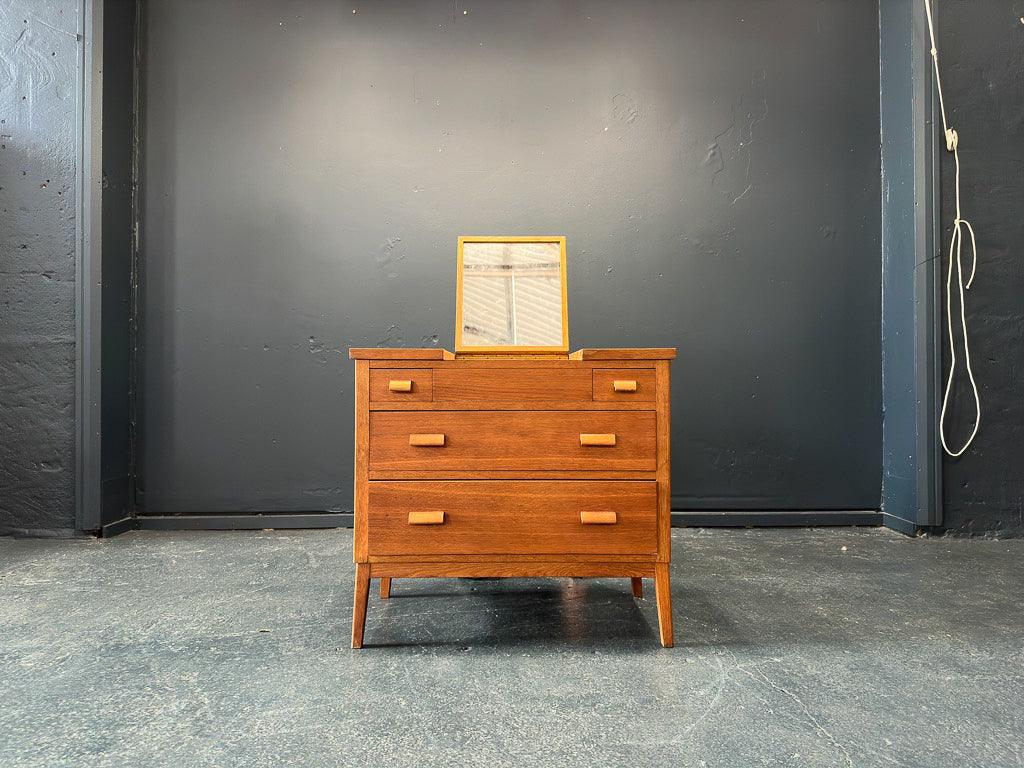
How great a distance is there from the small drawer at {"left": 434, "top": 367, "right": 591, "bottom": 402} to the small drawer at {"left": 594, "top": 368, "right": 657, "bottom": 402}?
3 centimetres

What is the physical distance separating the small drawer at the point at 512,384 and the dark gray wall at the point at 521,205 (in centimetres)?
133

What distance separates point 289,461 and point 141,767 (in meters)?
1.92

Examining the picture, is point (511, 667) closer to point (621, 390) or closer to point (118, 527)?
point (621, 390)

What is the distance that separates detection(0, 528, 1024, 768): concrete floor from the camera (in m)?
1.10

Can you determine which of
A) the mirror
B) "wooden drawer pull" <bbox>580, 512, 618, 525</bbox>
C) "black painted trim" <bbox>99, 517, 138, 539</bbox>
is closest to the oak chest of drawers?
"wooden drawer pull" <bbox>580, 512, 618, 525</bbox>

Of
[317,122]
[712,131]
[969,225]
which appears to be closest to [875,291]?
[969,225]

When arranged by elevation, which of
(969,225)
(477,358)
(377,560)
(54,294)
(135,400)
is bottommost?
(377,560)

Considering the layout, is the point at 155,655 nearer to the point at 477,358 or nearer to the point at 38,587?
the point at 38,587

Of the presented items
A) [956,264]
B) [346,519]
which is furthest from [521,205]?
[956,264]

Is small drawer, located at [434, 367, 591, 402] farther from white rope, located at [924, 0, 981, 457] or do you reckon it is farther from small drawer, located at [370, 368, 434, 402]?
white rope, located at [924, 0, 981, 457]

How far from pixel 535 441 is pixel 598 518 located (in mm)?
274

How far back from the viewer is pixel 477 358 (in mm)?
1657

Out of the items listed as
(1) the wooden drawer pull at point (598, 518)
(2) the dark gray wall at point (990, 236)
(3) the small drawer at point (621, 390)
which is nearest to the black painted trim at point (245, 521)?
(1) the wooden drawer pull at point (598, 518)

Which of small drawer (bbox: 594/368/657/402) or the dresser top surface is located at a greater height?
the dresser top surface
